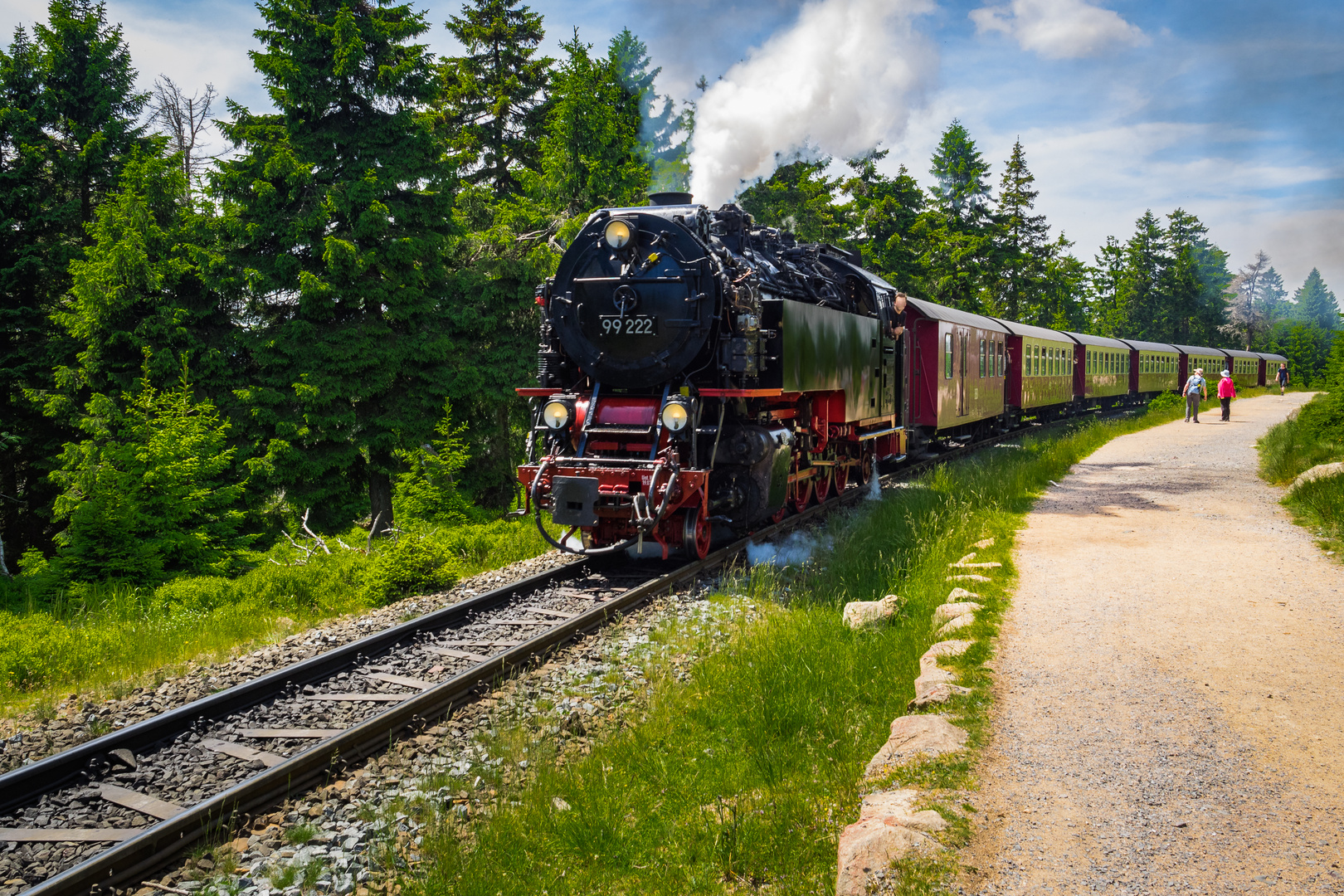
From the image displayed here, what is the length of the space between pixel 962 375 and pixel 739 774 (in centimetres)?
1491

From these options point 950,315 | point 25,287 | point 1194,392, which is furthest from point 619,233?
point 1194,392

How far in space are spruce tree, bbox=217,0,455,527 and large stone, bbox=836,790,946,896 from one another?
13585 millimetres

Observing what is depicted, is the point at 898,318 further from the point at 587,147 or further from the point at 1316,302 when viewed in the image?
the point at 1316,302

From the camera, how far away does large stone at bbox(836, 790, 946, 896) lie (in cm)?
294

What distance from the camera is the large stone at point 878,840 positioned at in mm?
2943

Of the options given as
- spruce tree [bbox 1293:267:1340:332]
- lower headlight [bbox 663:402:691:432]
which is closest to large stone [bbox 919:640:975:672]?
lower headlight [bbox 663:402:691:432]

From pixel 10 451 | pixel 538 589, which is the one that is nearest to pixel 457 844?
pixel 538 589

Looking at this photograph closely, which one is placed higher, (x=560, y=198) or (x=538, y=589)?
(x=560, y=198)

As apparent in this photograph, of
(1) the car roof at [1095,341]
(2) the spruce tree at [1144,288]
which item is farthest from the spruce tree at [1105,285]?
(1) the car roof at [1095,341]

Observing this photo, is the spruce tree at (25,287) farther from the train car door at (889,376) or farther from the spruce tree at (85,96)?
the train car door at (889,376)

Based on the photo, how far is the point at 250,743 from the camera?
15.3 ft

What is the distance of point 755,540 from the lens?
31.0ft

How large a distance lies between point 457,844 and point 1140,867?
263cm

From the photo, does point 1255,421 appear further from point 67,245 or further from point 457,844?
point 67,245
